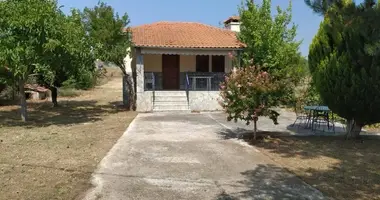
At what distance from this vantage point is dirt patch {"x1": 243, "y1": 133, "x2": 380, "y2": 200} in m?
5.93

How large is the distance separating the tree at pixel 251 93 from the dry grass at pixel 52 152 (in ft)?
11.1

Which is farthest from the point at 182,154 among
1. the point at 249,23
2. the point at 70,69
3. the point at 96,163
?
the point at 249,23

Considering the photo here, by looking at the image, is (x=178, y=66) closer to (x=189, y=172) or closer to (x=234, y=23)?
(x=234, y=23)

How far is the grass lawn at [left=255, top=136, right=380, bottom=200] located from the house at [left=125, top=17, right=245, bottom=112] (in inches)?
303

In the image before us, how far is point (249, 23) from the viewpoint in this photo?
19.3 metres

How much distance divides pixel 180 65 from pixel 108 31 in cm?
584

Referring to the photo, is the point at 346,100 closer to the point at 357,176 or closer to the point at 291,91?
the point at 291,91

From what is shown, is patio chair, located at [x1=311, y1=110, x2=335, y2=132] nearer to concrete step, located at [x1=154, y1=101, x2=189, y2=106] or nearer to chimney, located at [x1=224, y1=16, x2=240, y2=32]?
concrete step, located at [x1=154, y1=101, x2=189, y2=106]

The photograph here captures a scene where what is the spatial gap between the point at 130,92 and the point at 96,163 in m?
11.1

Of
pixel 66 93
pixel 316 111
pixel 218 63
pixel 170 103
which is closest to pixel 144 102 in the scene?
pixel 170 103

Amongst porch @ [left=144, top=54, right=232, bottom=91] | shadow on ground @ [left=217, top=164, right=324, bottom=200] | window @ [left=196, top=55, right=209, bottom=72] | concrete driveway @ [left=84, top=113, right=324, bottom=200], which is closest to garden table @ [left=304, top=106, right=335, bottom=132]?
concrete driveway @ [left=84, top=113, right=324, bottom=200]

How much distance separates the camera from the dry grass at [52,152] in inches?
223

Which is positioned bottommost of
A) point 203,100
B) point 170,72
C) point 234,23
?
point 203,100

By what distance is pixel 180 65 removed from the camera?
21281 mm
